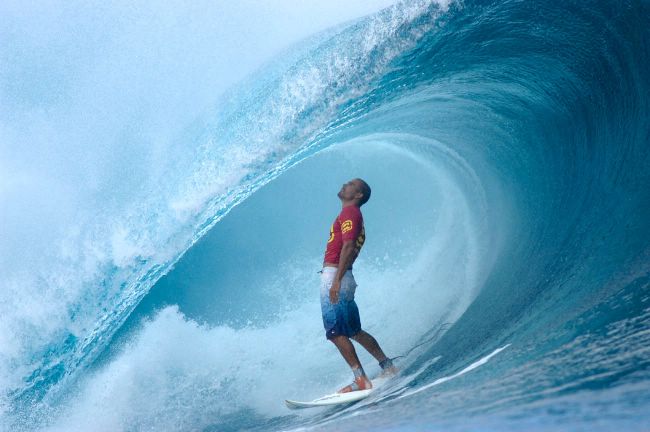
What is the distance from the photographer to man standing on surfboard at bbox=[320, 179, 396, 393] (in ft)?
11.9

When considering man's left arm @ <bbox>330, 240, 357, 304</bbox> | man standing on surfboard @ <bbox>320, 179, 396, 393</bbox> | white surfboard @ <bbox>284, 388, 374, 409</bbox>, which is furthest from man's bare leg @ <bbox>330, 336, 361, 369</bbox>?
man's left arm @ <bbox>330, 240, 357, 304</bbox>

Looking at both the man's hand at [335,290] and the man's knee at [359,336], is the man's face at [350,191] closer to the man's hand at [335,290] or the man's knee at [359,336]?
the man's hand at [335,290]

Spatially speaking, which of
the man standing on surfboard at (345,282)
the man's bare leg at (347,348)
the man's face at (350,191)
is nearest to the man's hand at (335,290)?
the man standing on surfboard at (345,282)

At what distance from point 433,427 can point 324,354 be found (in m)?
4.26

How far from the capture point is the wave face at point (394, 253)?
114 inches

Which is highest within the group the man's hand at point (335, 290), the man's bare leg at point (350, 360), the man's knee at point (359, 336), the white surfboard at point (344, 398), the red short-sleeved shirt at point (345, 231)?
the red short-sleeved shirt at point (345, 231)

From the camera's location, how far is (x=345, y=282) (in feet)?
12.2

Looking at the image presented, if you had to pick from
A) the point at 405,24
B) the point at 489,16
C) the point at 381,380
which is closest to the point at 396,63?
the point at 405,24

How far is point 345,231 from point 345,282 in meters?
0.35

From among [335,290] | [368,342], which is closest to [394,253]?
[368,342]

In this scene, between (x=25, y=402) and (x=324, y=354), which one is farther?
(x=324, y=354)

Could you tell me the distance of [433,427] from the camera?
1705mm

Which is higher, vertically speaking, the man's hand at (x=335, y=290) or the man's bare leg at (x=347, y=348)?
the man's hand at (x=335, y=290)

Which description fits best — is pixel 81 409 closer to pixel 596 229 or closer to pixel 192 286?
pixel 192 286
